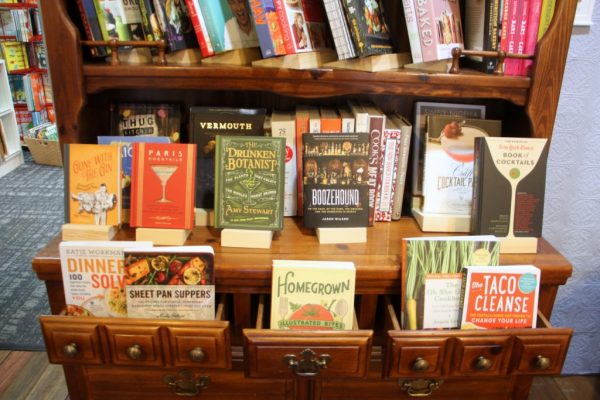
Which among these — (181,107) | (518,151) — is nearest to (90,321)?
(181,107)

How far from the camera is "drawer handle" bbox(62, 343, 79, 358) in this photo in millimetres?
973

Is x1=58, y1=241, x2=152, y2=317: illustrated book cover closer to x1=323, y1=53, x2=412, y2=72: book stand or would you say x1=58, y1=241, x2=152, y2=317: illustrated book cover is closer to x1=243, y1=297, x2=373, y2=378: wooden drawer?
x1=243, y1=297, x2=373, y2=378: wooden drawer

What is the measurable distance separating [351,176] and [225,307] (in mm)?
414

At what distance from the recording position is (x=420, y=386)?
43.3 inches

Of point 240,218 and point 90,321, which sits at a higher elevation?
point 240,218

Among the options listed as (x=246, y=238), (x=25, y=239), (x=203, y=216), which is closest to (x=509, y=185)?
(x=246, y=238)

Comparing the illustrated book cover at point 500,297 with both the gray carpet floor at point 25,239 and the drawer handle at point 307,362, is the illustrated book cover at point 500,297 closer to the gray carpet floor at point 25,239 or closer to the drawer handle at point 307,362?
the drawer handle at point 307,362

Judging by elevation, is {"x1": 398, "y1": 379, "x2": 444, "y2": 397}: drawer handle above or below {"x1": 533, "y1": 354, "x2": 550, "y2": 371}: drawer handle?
below

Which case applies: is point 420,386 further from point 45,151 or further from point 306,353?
point 45,151

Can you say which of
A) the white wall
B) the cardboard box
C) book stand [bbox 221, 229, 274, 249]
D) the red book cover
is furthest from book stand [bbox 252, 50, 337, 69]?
the cardboard box

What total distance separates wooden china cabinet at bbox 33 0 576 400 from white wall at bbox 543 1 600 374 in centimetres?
26

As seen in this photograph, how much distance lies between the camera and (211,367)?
3.27 feet

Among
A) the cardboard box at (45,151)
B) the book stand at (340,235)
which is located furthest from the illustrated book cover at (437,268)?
the cardboard box at (45,151)

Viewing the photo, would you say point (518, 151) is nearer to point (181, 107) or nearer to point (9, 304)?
point (181, 107)
